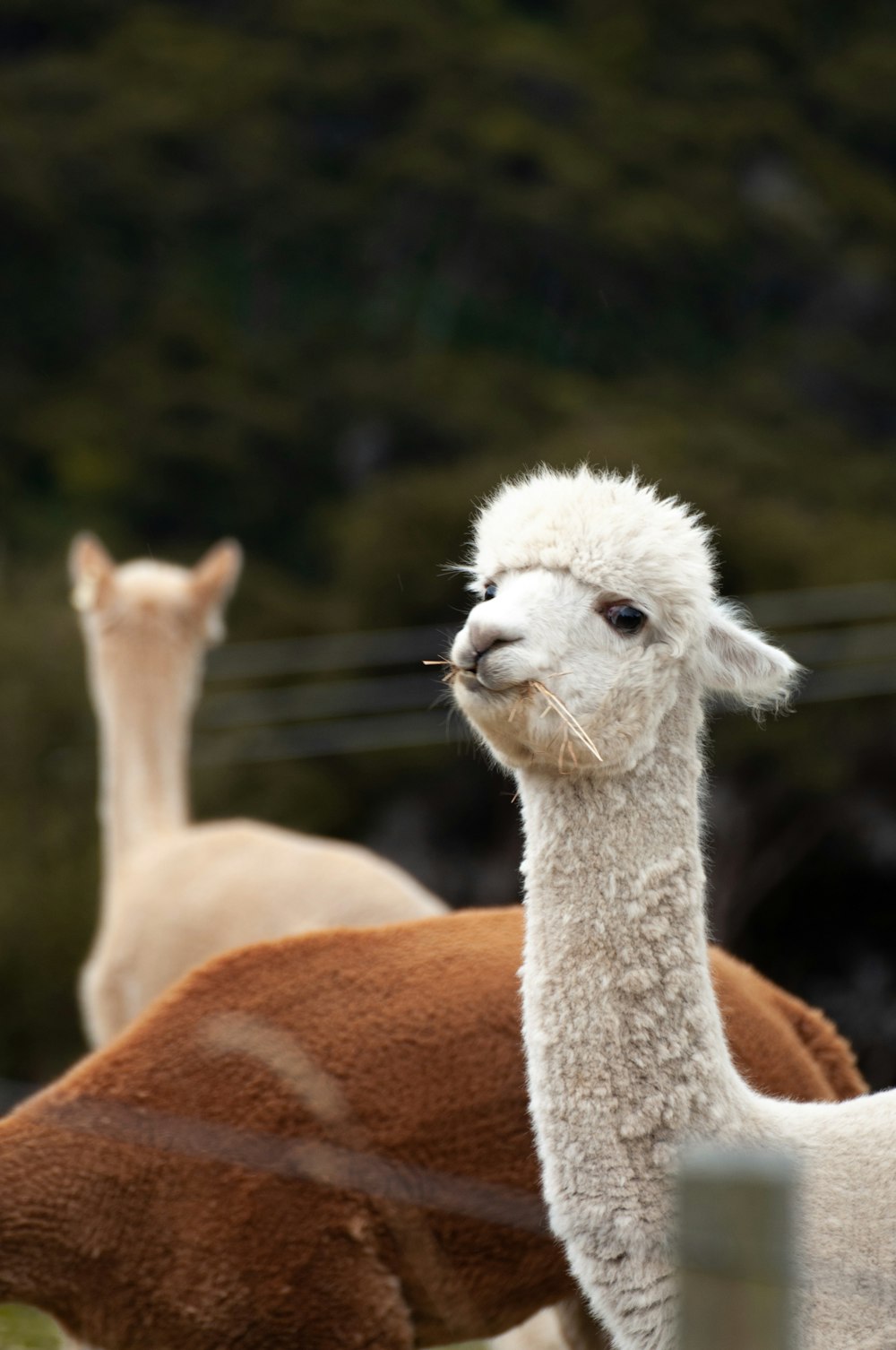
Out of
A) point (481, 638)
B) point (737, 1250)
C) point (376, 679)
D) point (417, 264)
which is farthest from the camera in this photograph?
point (417, 264)

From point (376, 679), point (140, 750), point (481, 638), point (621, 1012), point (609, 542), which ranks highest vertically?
point (376, 679)

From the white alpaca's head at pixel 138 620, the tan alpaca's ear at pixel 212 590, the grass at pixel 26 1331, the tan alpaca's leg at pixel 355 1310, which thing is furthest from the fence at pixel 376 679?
the tan alpaca's leg at pixel 355 1310

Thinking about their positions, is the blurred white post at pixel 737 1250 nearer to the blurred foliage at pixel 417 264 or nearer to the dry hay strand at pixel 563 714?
the dry hay strand at pixel 563 714

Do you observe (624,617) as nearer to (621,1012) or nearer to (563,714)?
(563,714)

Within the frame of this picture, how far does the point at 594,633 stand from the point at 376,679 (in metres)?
15.6

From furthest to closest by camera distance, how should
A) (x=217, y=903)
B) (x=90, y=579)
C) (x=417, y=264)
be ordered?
(x=417, y=264)
(x=90, y=579)
(x=217, y=903)

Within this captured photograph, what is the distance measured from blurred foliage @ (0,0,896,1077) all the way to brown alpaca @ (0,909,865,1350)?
18499 mm

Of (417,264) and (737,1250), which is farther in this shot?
(417,264)

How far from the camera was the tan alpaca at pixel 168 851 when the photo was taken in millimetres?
5211

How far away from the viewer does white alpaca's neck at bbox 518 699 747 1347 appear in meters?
2.48

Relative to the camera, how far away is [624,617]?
8.63 ft

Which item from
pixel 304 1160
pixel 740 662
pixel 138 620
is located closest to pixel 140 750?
pixel 138 620

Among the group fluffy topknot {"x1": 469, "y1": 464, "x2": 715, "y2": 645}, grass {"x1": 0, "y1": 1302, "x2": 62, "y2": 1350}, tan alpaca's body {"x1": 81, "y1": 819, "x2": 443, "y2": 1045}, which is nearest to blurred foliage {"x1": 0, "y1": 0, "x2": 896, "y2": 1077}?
tan alpaca's body {"x1": 81, "y1": 819, "x2": 443, "y2": 1045}

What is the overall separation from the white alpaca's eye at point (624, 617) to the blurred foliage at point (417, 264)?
19021 millimetres
